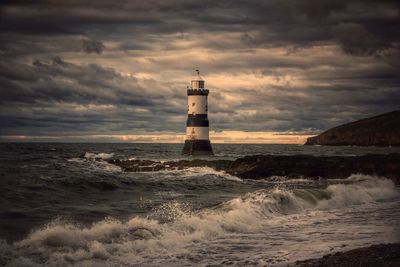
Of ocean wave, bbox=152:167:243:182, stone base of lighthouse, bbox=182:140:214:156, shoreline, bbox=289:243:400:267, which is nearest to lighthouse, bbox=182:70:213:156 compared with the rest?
stone base of lighthouse, bbox=182:140:214:156

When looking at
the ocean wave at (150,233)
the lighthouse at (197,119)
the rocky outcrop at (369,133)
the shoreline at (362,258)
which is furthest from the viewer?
the rocky outcrop at (369,133)

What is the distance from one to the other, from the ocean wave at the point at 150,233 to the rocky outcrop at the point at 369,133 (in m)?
98.1

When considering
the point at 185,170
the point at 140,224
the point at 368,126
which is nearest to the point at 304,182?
the point at 185,170

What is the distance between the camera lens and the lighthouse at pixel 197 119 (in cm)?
4641

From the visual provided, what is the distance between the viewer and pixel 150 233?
11.4 m

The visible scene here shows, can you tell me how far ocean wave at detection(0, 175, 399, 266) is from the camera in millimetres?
9391

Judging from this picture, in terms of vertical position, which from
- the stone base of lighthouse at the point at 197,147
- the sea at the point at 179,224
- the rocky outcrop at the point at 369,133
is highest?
the rocky outcrop at the point at 369,133

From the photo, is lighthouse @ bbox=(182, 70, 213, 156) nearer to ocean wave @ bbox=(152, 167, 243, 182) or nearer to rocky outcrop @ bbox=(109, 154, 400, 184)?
ocean wave @ bbox=(152, 167, 243, 182)

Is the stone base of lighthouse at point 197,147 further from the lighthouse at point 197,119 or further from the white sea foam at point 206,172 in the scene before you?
the white sea foam at point 206,172

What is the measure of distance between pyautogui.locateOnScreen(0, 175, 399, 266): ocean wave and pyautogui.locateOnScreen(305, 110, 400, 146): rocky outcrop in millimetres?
98068

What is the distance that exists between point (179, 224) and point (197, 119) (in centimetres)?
3398

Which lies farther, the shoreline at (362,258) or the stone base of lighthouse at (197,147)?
the stone base of lighthouse at (197,147)

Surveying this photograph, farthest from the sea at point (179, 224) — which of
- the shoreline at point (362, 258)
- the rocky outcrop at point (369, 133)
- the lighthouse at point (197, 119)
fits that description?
the rocky outcrop at point (369, 133)

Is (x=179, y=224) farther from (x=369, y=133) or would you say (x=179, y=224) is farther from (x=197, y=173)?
(x=369, y=133)
